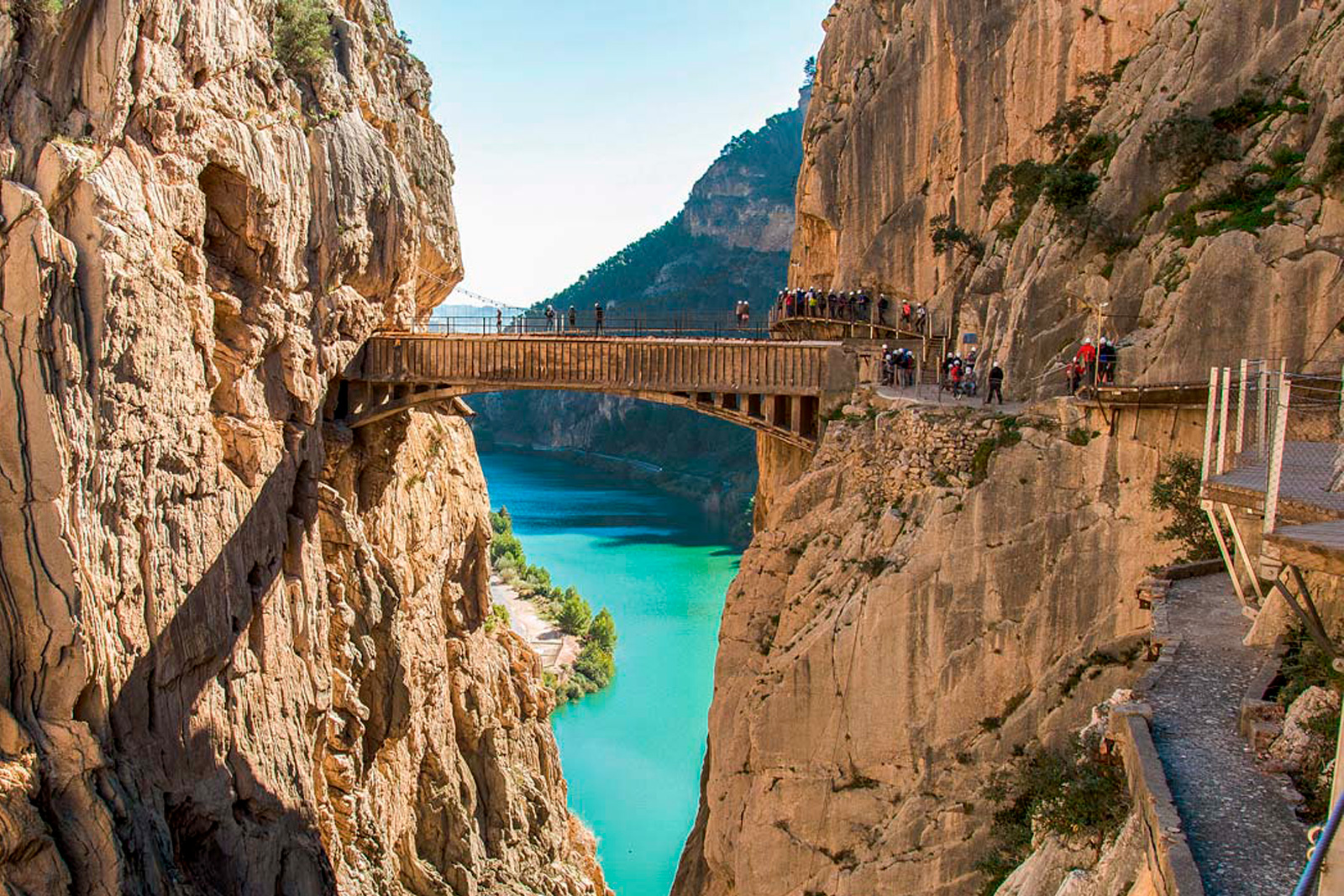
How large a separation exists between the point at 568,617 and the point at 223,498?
3979 centimetres

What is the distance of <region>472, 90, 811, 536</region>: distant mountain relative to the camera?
122 meters

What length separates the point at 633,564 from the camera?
266ft

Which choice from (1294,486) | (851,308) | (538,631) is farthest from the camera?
(538,631)

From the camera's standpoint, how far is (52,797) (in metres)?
17.2

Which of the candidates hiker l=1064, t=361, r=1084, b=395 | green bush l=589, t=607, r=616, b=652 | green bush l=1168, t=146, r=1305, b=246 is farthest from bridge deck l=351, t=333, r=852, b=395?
green bush l=589, t=607, r=616, b=652

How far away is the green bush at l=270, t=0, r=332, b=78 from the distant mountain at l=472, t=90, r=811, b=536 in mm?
88406

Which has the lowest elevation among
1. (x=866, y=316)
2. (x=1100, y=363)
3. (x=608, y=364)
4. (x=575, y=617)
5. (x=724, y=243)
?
(x=575, y=617)

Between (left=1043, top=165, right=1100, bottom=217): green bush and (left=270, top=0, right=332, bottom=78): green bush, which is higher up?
(left=270, top=0, right=332, bottom=78): green bush

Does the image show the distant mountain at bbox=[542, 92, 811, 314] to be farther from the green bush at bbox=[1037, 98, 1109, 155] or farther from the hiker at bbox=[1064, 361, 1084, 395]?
the hiker at bbox=[1064, 361, 1084, 395]

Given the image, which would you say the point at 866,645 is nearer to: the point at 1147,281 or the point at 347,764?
the point at 1147,281

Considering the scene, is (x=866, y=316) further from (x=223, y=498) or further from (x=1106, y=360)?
(x=223, y=498)

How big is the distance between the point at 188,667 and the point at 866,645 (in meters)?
11.6

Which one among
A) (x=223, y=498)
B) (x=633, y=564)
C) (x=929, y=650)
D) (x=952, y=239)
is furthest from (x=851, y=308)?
(x=633, y=564)

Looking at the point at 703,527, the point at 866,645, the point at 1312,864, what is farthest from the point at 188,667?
the point at 703,527
